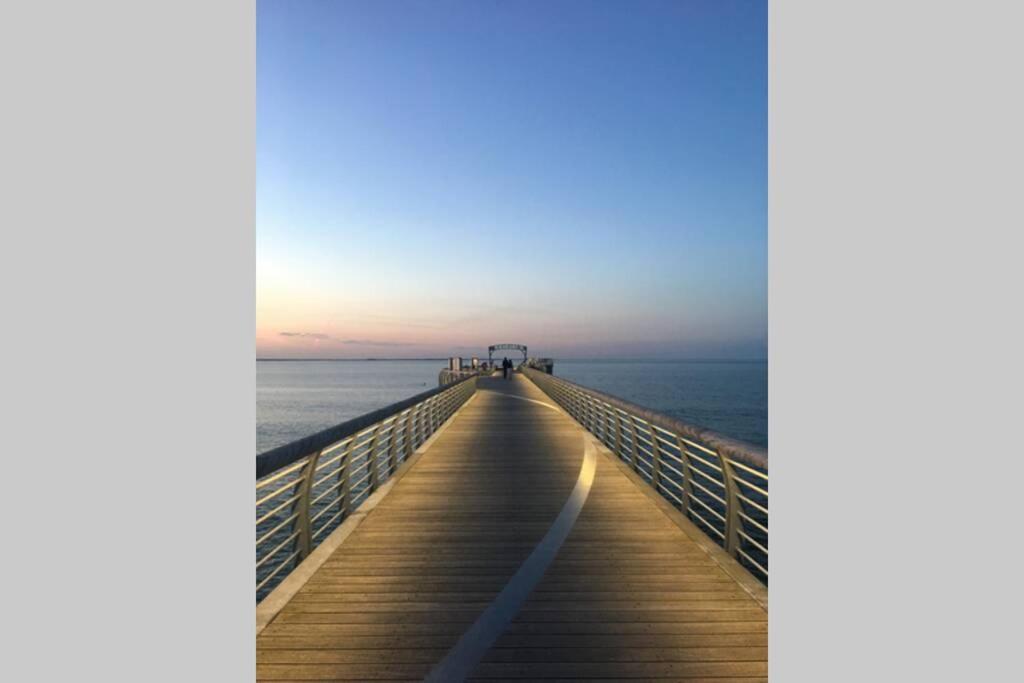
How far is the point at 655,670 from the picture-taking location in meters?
2.68

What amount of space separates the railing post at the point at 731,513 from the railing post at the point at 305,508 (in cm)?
292

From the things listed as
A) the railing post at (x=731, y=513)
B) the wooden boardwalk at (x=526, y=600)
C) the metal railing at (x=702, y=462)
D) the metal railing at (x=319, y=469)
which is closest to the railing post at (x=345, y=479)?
the metal railing at (x=319, y=469)

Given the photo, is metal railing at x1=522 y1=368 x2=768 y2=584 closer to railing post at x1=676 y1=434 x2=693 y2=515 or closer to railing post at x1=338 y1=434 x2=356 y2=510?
railing post at x1=676 y1=434 x2=693 y2=515

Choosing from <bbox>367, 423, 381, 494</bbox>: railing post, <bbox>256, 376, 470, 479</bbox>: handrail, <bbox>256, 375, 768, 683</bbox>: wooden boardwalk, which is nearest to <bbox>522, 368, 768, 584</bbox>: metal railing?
<bbox>256, 375, 768, 683</bbox>: wooden boardwalk

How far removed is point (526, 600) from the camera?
3.33 m

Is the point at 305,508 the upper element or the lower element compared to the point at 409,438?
upper

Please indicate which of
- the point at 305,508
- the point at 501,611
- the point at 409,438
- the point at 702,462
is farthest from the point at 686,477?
the point at 409,438

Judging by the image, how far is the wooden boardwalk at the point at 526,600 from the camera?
2.72 metres

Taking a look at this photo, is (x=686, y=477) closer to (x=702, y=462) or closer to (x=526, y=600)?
(x=702, y=462)

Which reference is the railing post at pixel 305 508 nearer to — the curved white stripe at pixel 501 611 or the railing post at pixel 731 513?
the curved white stripe at pixel 501 611

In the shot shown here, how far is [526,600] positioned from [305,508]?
177 centimetres

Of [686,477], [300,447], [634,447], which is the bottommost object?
[634,447]

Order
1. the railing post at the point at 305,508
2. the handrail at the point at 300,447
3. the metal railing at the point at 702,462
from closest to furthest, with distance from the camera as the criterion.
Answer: the handrail at the point at 300,447 < the metal railing at the point at 702,462 < the railing post at the point at 305,508

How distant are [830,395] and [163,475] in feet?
5.46
